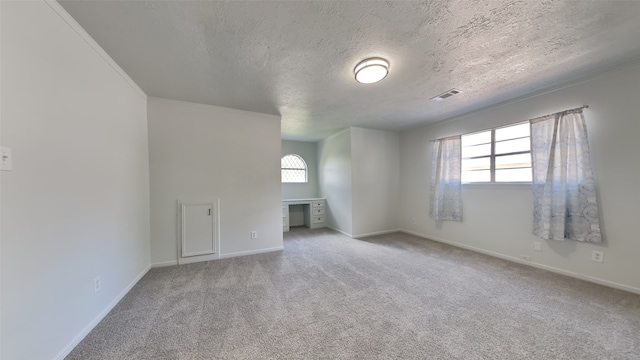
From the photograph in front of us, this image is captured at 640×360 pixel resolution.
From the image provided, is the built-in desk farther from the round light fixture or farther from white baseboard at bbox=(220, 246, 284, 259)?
the round light fixture

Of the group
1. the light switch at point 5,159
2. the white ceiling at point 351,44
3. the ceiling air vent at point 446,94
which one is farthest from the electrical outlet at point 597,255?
the light switch at point 5,159

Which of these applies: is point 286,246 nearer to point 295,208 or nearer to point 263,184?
point 263,184

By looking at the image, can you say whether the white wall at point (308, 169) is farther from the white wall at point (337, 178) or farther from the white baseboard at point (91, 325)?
the white baseboard at point (91, 325)

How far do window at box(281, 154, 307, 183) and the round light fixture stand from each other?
158 inches

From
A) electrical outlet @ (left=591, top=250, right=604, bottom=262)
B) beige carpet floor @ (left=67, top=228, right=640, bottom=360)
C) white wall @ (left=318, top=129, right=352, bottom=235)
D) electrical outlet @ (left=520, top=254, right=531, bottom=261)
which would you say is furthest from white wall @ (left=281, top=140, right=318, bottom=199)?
electrical outlet @ (left=591, top=250, right=604, bottom=262)

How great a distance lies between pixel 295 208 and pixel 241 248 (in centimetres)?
253

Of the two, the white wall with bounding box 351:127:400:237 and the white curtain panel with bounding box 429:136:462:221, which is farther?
the white wall with bounding box 351:127:400:237

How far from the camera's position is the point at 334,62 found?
2154 millimetres

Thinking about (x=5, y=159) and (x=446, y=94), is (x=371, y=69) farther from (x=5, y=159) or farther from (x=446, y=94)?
(x=5, y=159)

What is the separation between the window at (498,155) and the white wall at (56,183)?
5152mm

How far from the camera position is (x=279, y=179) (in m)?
3.83

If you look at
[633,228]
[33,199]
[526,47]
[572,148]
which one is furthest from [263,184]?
[633,228]

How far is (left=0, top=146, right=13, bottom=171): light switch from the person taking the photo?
1.11 metres

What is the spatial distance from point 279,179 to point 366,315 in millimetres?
2561
